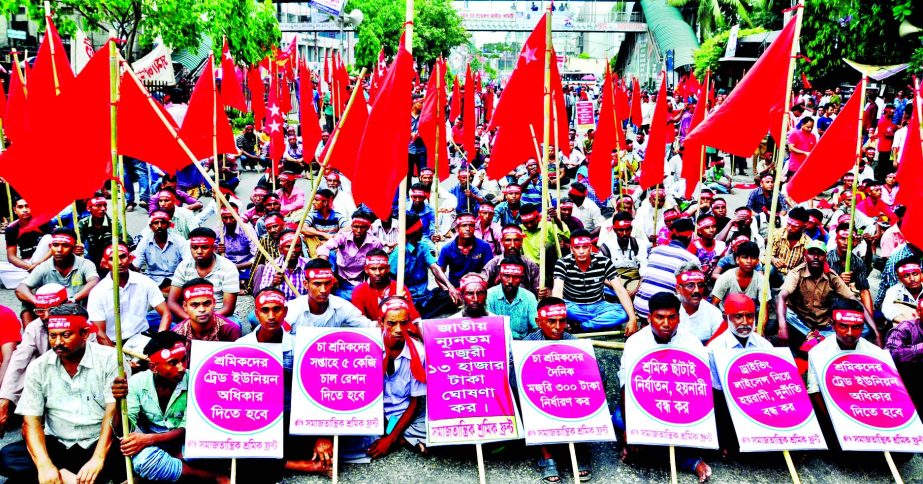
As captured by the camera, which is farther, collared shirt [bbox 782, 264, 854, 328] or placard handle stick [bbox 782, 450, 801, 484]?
collared shirt [bbox 782, 264, 854, 328]

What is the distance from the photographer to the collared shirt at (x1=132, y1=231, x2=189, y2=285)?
25.2 feet

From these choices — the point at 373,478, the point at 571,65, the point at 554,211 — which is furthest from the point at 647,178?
the point at 571,65

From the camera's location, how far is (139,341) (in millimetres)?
6012

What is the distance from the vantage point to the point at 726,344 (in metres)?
5.36

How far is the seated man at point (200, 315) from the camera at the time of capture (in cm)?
529

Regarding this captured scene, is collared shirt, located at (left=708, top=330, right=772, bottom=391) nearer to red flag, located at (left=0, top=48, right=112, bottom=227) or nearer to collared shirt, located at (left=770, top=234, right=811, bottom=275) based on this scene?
collared shirt, located at (left=770, top=234, right=811, bottom=275)

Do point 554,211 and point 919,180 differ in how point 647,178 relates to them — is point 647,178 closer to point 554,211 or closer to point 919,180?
point 554,211

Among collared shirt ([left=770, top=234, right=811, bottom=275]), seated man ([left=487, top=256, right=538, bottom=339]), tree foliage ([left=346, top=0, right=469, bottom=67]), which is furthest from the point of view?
tree foliage ([left=346, top=0, right=469, bottom=67])

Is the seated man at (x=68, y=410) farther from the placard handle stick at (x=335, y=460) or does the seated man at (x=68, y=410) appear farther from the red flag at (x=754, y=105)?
the red flag at (x=754, y=105)

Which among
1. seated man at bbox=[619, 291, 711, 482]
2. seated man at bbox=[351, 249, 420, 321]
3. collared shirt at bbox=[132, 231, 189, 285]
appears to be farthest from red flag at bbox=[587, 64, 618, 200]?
collared shirt at bbox=[132, 231, 189, 285]

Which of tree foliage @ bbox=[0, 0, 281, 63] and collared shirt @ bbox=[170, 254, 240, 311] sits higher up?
tree foliage @ bbox=[0, 0, 281, 63]

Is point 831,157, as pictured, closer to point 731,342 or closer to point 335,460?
point 731,342

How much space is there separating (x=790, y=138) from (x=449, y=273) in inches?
347

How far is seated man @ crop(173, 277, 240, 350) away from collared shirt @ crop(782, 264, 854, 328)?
509 cm
